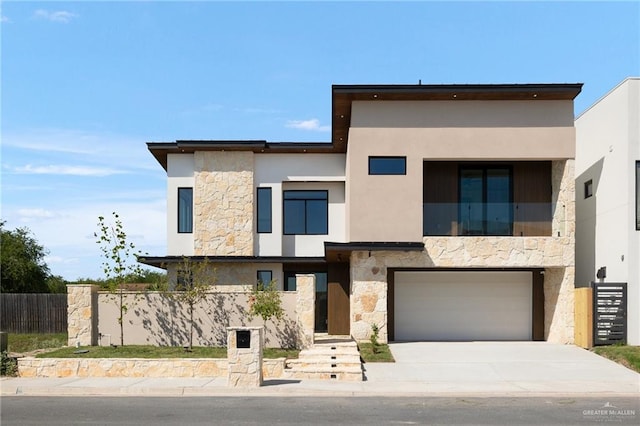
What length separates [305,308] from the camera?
838 inches

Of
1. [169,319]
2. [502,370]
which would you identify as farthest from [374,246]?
[169,319]

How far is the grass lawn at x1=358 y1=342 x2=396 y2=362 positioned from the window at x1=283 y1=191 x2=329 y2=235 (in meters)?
7.36

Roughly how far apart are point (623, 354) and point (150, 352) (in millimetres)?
14475

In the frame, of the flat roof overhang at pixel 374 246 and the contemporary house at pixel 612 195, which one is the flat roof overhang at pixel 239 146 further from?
the contemporary house at pixel 612 195

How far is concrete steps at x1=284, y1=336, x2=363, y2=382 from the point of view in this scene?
16484 mm

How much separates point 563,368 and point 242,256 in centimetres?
1338

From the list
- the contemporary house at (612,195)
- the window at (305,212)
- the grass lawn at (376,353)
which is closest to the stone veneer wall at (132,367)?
the grass lawn at (376,353)

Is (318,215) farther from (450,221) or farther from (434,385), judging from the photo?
(434,385)

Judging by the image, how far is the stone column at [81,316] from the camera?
21.7m

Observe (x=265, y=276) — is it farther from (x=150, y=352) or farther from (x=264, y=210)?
(x=150, y=352)

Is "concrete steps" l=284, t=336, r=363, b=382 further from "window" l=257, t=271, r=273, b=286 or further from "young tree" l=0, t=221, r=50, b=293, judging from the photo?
"young tree" l=0, t=221, r=50, b=293

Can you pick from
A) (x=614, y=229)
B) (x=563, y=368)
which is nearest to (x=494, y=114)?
(x=614, y=229)

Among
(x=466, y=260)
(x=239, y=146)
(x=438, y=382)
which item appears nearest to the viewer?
(x=438, y=382)

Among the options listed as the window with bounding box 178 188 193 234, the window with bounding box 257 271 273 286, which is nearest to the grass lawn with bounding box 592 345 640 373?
the window with bounding box 257 271 273 286
